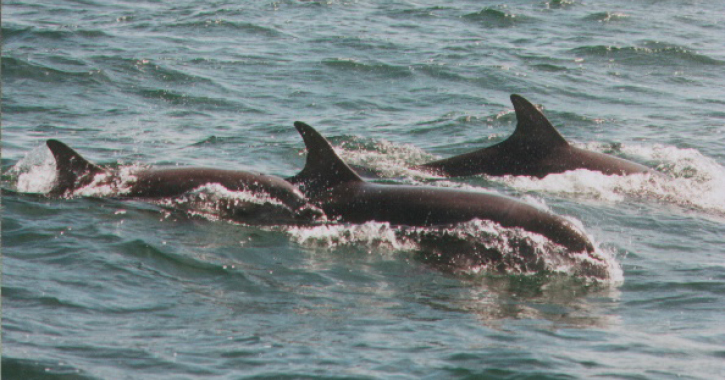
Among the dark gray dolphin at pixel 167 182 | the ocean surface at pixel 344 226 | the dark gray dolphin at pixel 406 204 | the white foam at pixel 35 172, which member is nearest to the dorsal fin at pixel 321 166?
the dark gray dolphin at pixel 406 204

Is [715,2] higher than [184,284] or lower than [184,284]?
higher

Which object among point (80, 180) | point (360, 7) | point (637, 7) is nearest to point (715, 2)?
point (637, 7)

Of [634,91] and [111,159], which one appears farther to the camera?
[634,91]

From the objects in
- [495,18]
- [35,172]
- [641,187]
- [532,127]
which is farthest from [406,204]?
[495,18]

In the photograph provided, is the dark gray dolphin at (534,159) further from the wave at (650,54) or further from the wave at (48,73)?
the wave at (650,54)

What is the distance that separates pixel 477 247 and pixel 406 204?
0.87 metres

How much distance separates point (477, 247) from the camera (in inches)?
389

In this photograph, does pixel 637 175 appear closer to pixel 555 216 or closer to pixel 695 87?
pixel 555 216

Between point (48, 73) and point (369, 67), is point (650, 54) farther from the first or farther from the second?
point (48, 73)

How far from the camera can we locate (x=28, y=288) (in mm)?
8227

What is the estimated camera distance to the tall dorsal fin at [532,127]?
13703 millimetres

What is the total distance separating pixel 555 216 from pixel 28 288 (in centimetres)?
471

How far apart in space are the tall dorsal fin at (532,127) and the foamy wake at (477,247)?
12.4 feet

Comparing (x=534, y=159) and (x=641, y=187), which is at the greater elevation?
(x=534, y=159)
